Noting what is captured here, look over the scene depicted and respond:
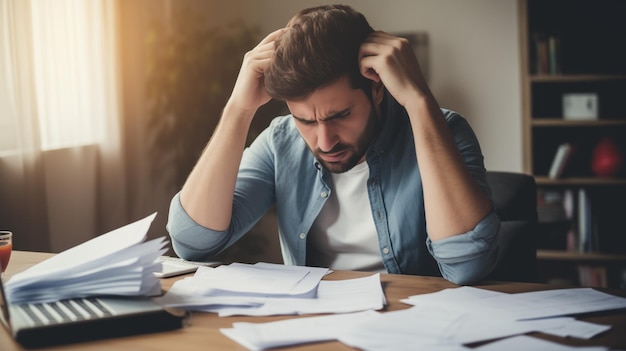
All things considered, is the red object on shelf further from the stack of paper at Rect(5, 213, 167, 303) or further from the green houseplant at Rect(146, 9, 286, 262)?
the stack of paper at Rect(5, 213, 167, 303)

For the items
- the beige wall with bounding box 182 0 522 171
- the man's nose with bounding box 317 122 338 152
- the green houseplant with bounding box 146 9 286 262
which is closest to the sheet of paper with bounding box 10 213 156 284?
the man's nose with bounding box 317 122 338 152

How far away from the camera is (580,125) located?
131 inches

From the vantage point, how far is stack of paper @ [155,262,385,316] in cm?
103

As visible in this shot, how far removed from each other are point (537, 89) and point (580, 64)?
231mm

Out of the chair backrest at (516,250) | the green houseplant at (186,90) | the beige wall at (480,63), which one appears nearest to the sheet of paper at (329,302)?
the chair backrest at (516,250)

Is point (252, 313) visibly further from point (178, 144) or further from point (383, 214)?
point (178, 144)

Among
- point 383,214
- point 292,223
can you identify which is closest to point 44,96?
point 292,223

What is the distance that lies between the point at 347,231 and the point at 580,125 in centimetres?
223

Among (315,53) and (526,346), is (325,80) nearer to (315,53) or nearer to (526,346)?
(315,53)

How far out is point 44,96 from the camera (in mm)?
2701

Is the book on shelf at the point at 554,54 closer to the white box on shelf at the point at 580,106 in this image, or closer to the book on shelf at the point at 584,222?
the white box on shelf at the point at 580,106

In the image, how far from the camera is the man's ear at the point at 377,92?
4.87 ft

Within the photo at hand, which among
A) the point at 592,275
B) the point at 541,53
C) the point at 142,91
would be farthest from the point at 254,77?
the point at 592,275

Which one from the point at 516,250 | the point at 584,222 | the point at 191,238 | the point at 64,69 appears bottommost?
the point at 584,222
